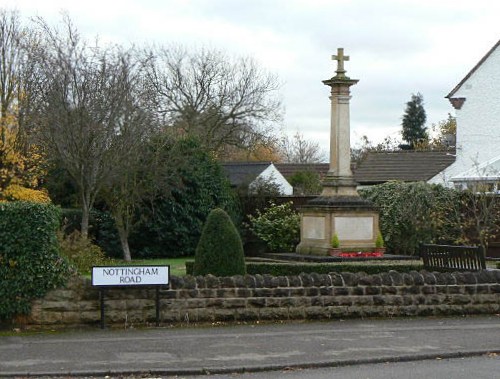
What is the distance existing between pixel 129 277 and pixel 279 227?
17.2m

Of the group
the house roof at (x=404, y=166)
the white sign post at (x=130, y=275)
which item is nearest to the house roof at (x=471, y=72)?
the house roof at (x=404, y=166)

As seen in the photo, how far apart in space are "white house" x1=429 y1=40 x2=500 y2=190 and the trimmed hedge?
19.8 m

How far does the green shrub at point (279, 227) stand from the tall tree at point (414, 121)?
154 feet

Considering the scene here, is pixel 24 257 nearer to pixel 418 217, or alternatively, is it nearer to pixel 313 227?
pixel 313 227

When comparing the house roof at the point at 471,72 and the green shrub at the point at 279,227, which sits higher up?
the house roof at the point at 471,72

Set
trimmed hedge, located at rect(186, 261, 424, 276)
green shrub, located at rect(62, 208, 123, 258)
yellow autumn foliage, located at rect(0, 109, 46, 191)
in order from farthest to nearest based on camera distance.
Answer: green shrub, located at rect(62, 208, 123, 258)
yellow autumn foliage, located at rect(0, 109, 46, 191)
trimmed hedge, located at rect(186, 261, 424, 276)

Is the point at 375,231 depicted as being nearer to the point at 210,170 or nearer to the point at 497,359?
the point at 210,170

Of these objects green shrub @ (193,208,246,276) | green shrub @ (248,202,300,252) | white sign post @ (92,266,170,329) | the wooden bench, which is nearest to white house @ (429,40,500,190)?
green shrub @ (248,202,300,252)

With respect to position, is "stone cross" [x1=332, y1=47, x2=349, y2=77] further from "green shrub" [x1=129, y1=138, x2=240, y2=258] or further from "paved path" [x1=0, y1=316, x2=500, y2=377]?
"paved path" [x1=0, y1=316, x2=500, y2=377]

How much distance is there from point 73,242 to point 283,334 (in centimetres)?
1075

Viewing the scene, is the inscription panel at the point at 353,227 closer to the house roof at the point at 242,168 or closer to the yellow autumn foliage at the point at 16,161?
the yellow autumn foliage at the point at 16,161

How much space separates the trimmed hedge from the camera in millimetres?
20422

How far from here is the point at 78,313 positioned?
45.8ft

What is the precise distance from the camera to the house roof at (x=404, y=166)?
1651 inches
